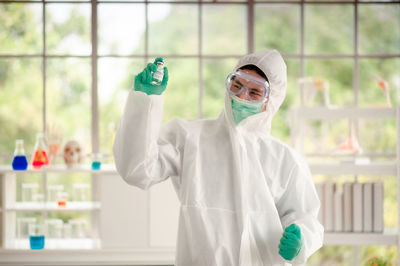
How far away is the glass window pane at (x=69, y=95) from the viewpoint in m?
4.91

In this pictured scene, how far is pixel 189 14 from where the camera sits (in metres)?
7.88

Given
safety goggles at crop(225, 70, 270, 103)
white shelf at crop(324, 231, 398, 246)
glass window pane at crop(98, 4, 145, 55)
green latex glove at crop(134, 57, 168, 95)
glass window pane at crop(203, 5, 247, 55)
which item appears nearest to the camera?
green latex glove at crop(134, 57, 168, 95)

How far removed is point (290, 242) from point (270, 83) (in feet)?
1.81

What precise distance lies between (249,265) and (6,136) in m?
4.44

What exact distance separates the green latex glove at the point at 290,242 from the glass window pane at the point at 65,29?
3.47 m

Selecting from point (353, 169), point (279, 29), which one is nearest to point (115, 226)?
point (353, 169)

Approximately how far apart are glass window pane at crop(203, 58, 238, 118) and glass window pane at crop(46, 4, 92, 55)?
5.45 ft

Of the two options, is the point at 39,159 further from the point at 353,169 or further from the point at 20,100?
the point at 353,169

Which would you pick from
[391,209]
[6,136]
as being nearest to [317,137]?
[391,209]

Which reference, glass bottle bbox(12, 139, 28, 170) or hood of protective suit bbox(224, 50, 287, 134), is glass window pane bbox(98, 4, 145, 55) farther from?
hood of protective suit bbox(224, 50, 287, 134)

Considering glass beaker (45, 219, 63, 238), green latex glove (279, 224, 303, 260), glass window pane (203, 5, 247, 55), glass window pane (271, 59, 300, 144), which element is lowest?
glass beaker (45, 219, 63, 238)

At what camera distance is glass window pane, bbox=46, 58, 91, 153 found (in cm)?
491

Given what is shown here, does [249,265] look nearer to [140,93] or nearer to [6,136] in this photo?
[140,93]

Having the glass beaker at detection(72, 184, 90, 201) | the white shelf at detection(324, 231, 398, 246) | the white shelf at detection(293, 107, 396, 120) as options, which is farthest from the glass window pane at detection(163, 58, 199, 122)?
the white shelf at detection(324, 231, 398, 246)
